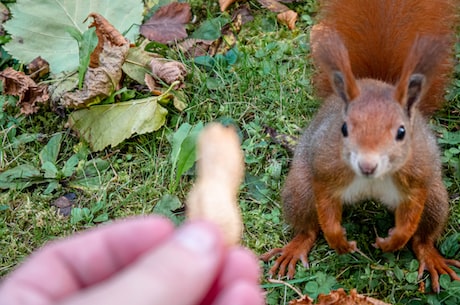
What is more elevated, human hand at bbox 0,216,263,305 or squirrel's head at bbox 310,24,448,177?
human hand at bbox 0,216,263,305

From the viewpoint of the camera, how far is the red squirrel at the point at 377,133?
1562mm

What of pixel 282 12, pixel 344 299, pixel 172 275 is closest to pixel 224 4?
pixel 282 12

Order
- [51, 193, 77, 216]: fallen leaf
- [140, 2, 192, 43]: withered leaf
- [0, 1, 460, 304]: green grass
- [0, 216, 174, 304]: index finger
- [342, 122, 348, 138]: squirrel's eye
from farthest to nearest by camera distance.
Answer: [140, 2, 192, 43]: withered leaf < [51, 193, 77, 216]: fallen leaf < [0, 1, 460, 304]: green grass < [342, 122, 348, 138]: squirrel's eye < [0, 216, 174, 304]: index finger

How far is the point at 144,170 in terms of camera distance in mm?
2182

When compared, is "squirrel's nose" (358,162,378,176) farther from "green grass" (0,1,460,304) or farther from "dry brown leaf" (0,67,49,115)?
"dry brown leaf" (0,67,49,115)

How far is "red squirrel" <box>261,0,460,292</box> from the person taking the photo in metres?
1.56

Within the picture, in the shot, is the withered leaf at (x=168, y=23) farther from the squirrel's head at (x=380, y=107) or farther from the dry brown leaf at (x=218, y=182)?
the dry brown leaf at (x=218, y=182)

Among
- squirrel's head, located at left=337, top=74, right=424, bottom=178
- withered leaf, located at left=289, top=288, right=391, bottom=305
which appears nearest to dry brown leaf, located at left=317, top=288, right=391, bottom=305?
withered leaf, located at left=289, top=288, right=391, bottom=305

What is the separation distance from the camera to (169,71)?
234 centimetres

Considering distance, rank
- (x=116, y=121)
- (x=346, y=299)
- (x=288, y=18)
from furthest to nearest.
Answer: (x=288, y=18)
(x=116, y=121)
(x=346, y=299)

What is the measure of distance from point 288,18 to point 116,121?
0.75 metres

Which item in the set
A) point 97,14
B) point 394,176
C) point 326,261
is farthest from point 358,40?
point 97,14

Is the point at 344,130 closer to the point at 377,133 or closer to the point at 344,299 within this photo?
the point at 377,133

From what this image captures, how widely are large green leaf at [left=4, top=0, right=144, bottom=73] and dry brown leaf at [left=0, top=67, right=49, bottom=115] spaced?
3.2 inches
